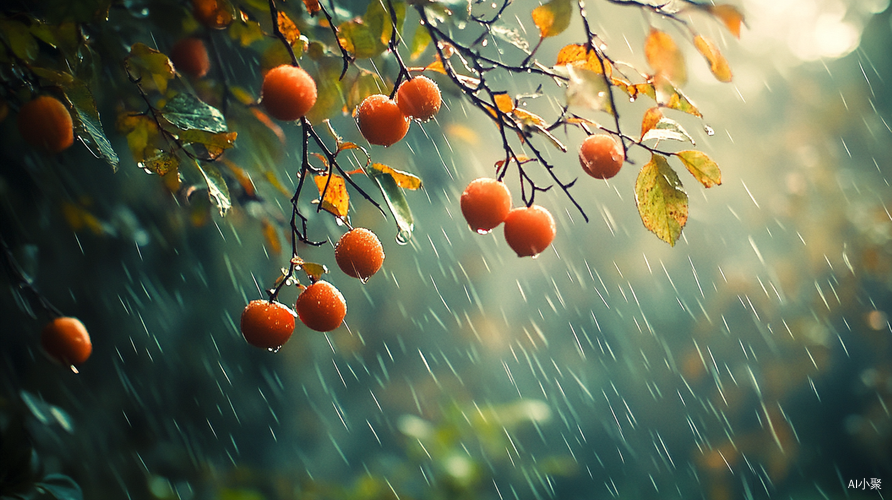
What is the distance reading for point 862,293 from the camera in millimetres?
4391

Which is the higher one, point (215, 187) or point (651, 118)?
point (215, 187)

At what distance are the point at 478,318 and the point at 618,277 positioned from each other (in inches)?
62.1

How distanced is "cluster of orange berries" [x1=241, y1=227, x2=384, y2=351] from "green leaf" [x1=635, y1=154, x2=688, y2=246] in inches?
12.9

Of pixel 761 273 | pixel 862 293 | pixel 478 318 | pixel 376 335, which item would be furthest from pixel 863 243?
pixel 376 335

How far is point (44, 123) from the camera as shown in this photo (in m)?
0.69

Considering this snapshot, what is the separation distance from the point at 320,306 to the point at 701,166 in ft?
1.65

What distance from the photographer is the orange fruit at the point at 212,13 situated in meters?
0.80

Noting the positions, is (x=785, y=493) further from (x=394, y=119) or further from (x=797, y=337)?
(x=394, y=119)

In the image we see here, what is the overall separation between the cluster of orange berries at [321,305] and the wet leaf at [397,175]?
0.08 m

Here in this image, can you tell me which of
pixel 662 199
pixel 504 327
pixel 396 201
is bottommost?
pixel 662 199

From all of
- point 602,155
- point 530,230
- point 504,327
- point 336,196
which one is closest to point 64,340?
point 336,196

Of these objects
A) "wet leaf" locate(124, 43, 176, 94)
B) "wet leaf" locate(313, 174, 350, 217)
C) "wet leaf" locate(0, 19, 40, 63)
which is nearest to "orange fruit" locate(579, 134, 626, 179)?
"wet leaf" locate(313, 174, 350, 217)

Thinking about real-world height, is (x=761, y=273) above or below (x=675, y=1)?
above

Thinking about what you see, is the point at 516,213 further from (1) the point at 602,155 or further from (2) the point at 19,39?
(2) the point at 19,39
